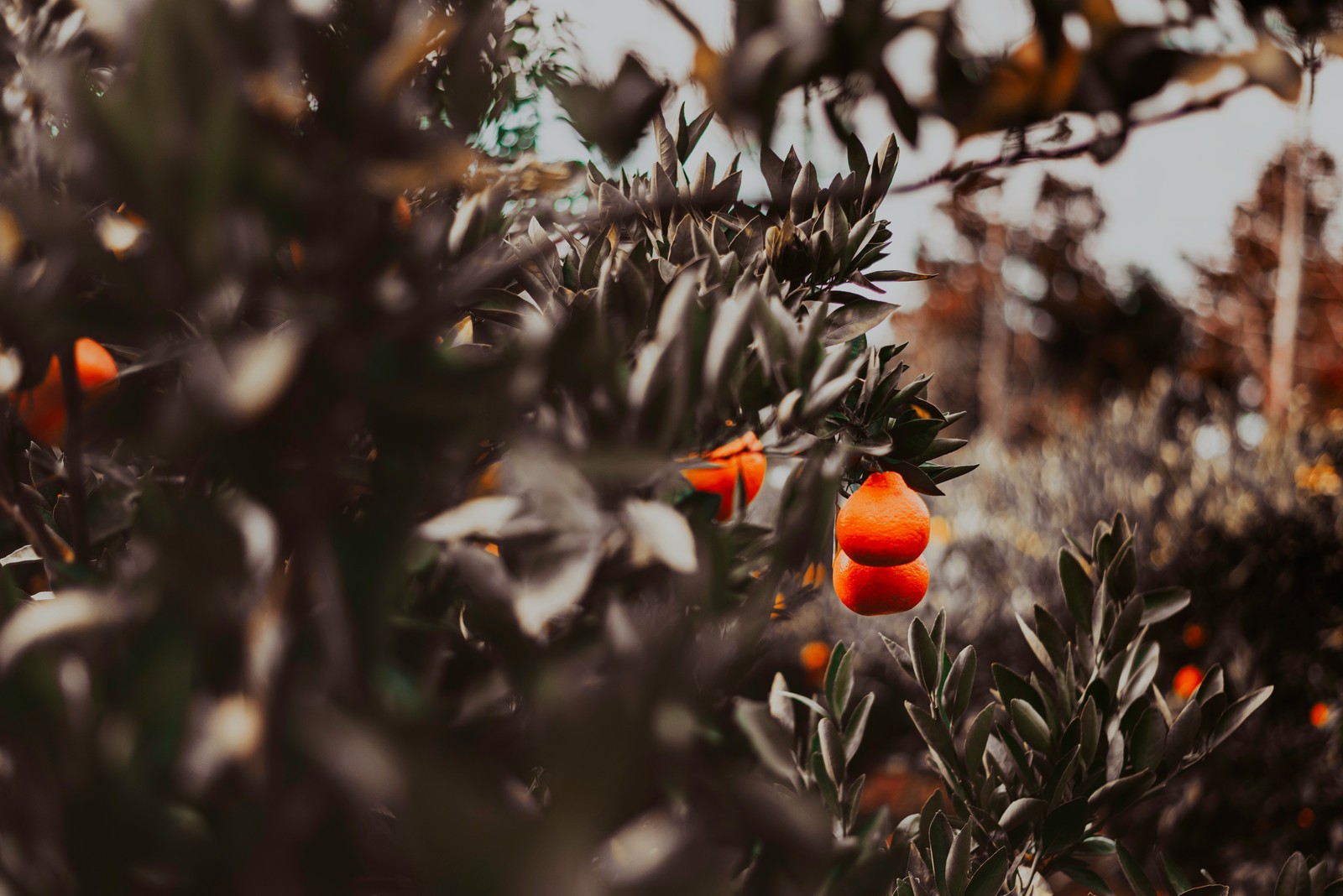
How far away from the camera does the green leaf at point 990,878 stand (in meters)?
1.07

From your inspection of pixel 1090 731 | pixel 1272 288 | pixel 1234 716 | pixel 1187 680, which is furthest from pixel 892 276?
pixel 1272 288

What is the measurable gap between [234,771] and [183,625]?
0.29ft

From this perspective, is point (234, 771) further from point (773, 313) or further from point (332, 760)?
point (773, 313)

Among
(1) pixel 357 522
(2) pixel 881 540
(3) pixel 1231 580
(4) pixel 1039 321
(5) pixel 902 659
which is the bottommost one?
(4) pixel 1039 321

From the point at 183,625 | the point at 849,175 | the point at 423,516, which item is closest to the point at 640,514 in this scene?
the point at 423,516

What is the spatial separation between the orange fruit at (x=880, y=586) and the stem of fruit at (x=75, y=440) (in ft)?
3.23

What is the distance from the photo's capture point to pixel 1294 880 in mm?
1251

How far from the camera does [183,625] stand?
0.49m

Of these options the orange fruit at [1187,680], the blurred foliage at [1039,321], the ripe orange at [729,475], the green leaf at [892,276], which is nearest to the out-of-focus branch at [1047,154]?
the ripe orange at [729,475]

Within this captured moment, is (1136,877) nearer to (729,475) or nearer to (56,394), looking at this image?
(729,475)

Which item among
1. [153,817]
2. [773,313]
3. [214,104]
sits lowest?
[153,817]

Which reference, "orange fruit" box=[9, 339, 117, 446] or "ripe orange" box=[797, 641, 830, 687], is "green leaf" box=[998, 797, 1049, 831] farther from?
"ripe orange" box=[797, 641, 830, 687]

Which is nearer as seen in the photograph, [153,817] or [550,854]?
[550,854]

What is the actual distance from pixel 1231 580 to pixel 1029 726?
363 cm
